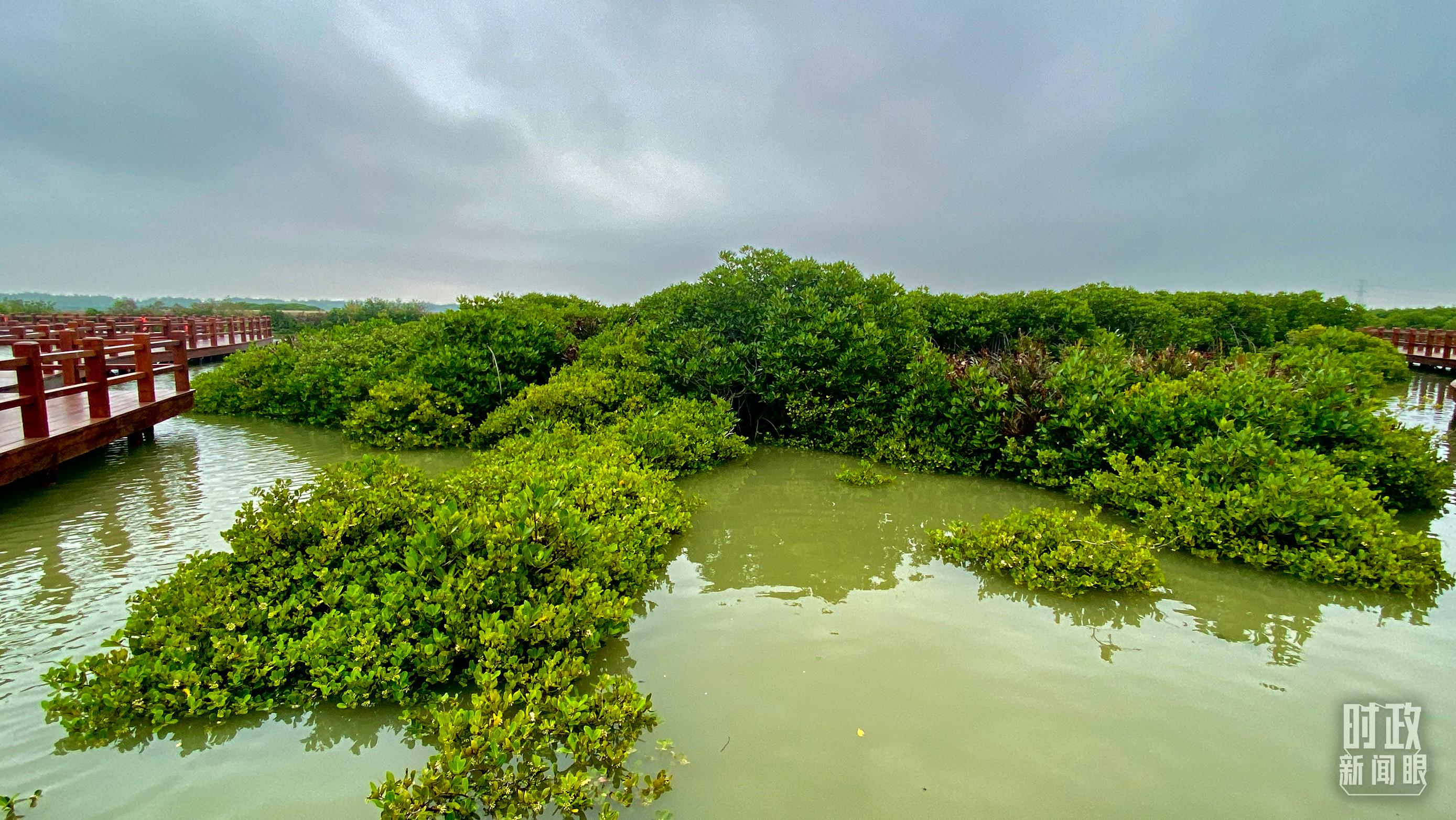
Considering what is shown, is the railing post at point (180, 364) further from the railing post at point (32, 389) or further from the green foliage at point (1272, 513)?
the green foliage at point (1272, 513)

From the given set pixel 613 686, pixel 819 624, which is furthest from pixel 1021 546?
pixel 613 686

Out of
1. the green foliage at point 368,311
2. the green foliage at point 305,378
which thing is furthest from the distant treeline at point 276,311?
the green foliage at point 305,378

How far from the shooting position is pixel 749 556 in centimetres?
583

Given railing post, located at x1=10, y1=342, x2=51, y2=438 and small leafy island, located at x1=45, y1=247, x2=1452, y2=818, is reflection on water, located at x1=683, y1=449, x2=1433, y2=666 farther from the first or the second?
railing post, located at x1=10, y1=342, x2=51, y2=438

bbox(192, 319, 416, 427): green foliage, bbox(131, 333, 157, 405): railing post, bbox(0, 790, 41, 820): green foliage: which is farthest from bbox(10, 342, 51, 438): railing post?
bbox(0, 790, 41, 820): green foliage

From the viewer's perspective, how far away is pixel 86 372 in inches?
345

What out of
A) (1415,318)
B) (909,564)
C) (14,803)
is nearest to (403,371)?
(14,803)

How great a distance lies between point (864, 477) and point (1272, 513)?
390 cm

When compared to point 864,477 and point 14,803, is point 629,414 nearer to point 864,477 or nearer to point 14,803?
point 864,477

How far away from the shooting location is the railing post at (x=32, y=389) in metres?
6.76

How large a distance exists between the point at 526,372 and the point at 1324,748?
36.6 feet

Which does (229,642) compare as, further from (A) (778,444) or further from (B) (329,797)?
(A) (778,444)

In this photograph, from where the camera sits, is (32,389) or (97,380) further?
(97,380)

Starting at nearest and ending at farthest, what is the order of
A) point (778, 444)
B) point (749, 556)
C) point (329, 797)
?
point (329, 797)
point (749, 556)
point (778, 444)
